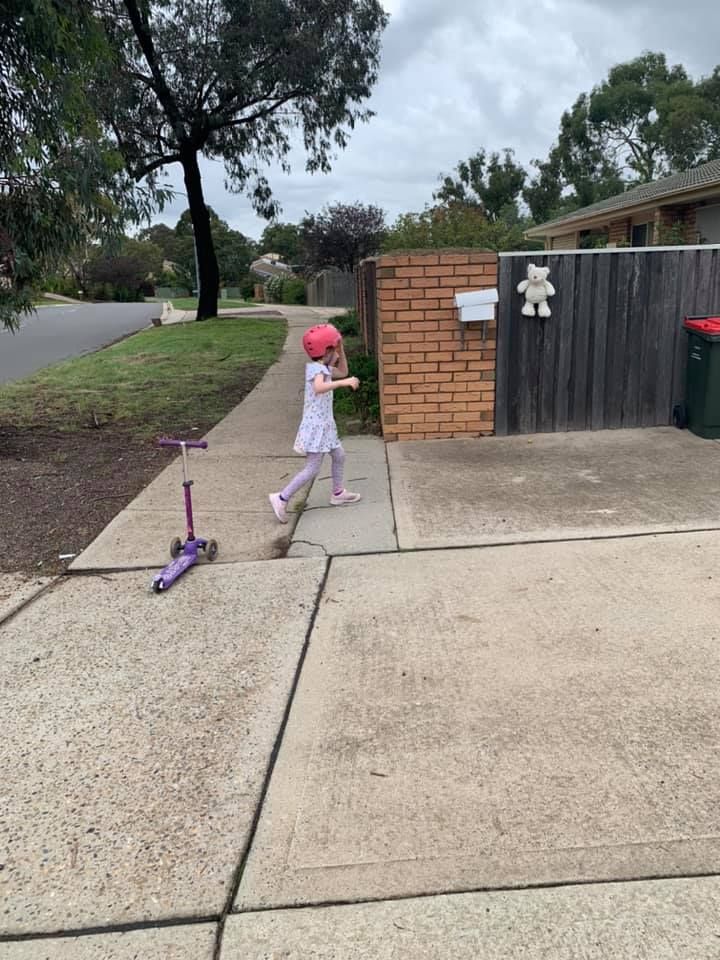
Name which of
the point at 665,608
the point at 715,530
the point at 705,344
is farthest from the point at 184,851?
the point at 705,344

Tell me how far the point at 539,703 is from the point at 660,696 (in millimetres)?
469

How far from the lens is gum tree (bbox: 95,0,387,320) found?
Answer: 63.2 feet

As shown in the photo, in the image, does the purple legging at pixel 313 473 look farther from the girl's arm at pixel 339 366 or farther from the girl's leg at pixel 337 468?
the girl's arm at pixel 339 366

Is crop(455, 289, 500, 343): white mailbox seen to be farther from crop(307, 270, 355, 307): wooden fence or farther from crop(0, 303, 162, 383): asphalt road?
crop(307, 270, 355, 307): wooden fence

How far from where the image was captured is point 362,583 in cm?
438

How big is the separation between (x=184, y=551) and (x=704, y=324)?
16.1 ft

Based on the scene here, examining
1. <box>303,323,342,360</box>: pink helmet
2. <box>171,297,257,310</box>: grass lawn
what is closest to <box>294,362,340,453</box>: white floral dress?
<box>303,323,342,360</box>: pink helmet

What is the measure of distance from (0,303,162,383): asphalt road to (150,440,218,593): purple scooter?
11.0 metres

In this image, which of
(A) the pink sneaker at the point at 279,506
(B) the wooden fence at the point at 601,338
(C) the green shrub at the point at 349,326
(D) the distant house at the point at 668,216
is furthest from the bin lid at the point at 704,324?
(D) the distant house at the point at 668,216

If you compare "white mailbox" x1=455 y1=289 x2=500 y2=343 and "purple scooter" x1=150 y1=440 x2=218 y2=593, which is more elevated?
"white mailbox" x1=455 y1=289 x2=500 y2=343

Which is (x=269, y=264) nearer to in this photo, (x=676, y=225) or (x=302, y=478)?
(x=676, y=225)

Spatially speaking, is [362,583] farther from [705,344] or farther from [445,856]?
[705,344]

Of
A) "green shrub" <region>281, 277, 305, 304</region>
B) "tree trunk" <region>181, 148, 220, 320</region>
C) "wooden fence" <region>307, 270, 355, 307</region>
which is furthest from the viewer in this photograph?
"green shrub" <region>281, 277, 305, 304</region>

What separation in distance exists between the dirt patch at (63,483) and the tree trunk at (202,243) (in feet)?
54.2
